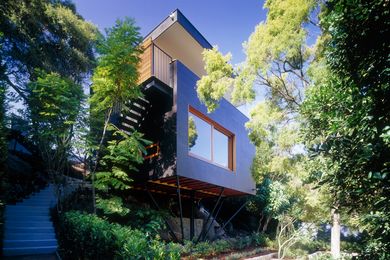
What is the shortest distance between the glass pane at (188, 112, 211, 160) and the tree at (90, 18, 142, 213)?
2626 mm

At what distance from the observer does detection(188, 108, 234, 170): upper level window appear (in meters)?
10.3

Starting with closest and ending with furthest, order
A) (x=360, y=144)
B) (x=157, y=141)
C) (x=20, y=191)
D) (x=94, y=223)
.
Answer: (x=360, y=144)
(x=94, y=223)
(x=157, y=141)
(x=20, y=191)

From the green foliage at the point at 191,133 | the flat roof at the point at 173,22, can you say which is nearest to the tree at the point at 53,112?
the green foliage at the point at 191,133

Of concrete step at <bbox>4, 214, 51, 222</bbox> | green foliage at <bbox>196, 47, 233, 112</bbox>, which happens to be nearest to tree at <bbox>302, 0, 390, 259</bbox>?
green foliage at <bbox>196, 47, 233, 112</bbox>

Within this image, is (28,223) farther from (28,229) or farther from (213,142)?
(213,142)

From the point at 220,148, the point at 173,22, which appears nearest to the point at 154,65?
the point at 173,22

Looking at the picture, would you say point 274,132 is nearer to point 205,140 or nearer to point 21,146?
point 205,140

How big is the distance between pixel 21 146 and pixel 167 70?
9.85 meters

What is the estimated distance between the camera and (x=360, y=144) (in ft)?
10.6

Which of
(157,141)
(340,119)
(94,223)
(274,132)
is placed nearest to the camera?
(340,119)

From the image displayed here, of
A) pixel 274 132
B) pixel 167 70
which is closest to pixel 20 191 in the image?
pixel 167 70

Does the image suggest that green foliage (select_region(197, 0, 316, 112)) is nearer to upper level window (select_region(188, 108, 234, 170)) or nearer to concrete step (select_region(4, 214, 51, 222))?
upper level window (select_region(188, 108, 234, 170))

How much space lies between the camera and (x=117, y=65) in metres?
8.10

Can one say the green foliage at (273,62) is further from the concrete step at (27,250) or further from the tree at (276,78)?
the concrete step at (27,250)
